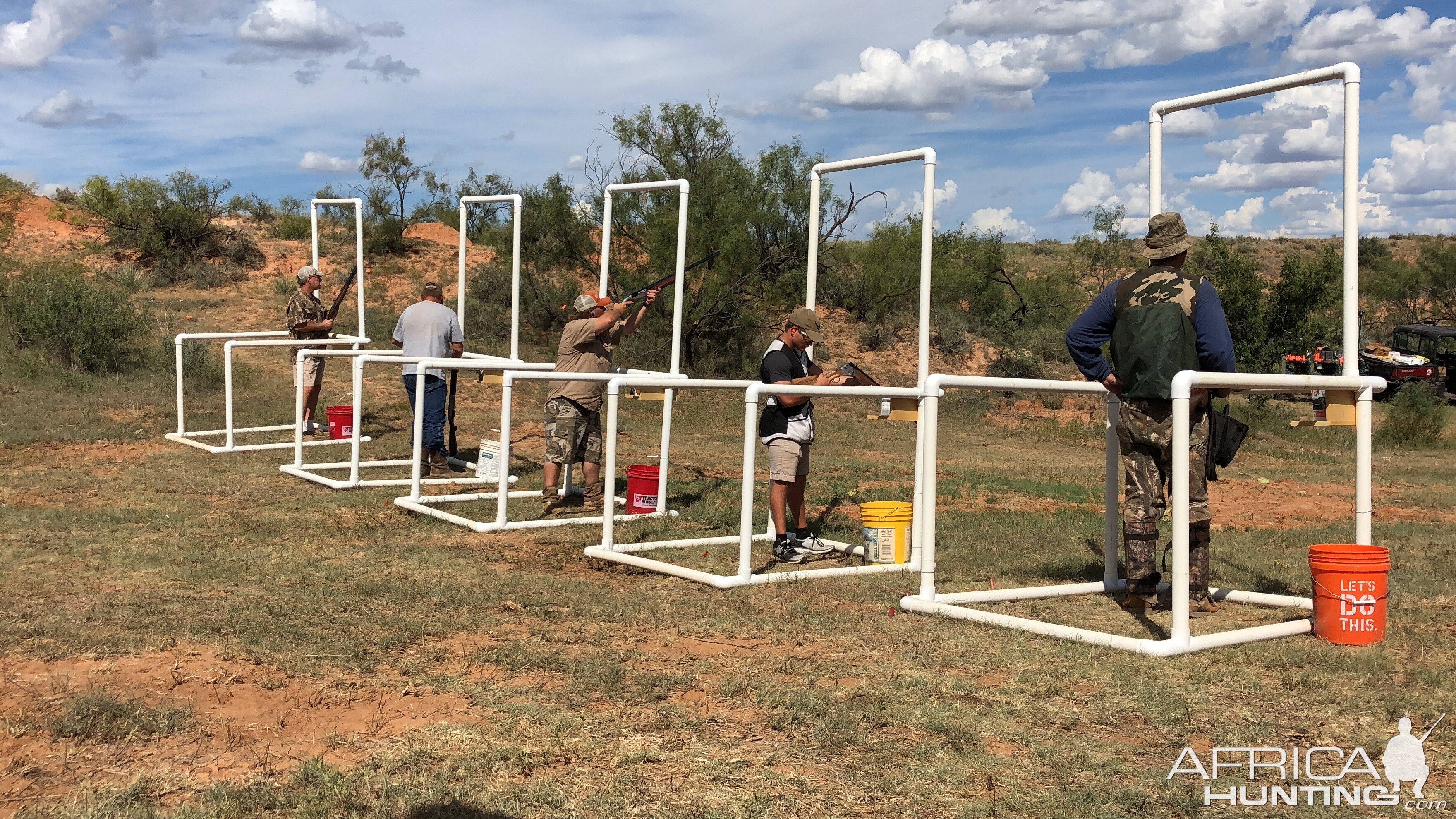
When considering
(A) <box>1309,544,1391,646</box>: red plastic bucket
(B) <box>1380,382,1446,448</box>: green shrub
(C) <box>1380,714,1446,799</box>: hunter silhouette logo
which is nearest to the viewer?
(C) <box>1380,714,1446,799</box>: hunter silhouette logo

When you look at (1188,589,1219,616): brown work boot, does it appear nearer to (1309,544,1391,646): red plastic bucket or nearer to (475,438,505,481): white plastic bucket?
(1309,544,1391,646): red plastic bucket

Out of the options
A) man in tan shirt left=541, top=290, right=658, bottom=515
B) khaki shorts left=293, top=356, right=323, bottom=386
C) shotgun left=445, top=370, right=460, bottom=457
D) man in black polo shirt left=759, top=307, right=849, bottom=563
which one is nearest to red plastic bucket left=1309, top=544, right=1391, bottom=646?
man in black polo shirt left=759, top=307, right=849, bottom=563

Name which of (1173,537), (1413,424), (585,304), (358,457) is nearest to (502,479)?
(585,304)

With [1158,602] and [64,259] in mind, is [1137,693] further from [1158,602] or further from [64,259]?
[64,259]

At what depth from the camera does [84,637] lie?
5.64 meters

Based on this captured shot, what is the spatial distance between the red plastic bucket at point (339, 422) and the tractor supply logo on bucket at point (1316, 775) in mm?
11732

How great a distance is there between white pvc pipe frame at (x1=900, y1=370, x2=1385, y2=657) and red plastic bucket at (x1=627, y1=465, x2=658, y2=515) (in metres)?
3.36

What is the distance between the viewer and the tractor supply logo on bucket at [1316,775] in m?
3.97

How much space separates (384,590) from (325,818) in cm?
334

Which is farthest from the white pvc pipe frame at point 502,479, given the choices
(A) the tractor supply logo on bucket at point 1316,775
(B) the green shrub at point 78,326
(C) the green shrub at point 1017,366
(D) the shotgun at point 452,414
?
(C) the green shrub at point 1017,366

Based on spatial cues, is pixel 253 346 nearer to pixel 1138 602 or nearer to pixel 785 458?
pixel 785 458

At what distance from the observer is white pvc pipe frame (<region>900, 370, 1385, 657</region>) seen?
5.54 metres

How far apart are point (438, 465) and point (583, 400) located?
9.53 feet

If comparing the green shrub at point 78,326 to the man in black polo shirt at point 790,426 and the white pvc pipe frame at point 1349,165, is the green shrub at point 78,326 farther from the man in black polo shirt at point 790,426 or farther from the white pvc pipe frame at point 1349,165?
the white pvc pipe frame at point 1349,165
